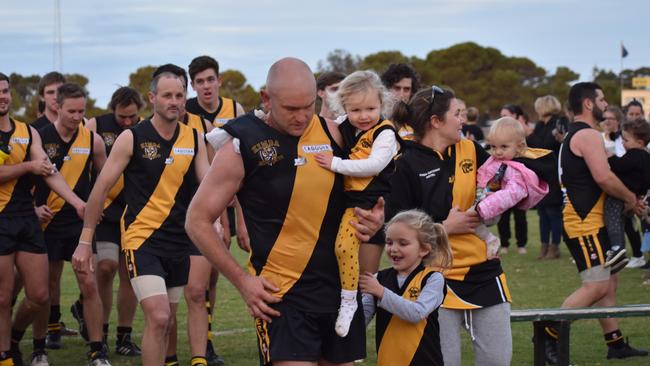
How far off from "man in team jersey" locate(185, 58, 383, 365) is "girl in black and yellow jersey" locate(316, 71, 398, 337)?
0.16ft

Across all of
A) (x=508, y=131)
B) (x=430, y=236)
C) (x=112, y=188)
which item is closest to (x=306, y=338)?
(x=430, y=236)

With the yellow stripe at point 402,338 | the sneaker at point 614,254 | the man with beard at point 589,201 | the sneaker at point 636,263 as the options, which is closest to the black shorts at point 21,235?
the yellow stripe at point 402,338

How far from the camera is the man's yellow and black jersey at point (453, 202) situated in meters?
6.17

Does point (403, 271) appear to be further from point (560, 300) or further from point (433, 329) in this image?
point (560, 300)

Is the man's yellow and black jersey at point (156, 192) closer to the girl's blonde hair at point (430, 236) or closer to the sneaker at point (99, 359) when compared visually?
the sneaker at point (99, 359)

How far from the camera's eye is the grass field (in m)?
8.95

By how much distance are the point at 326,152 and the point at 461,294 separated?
Answer: 1.83 metres

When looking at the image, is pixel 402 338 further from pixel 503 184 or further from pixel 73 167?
pixel 73 167

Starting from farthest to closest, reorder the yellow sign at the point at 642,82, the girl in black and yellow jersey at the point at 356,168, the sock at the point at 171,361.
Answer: the yellow sign at the point at 642,82
the sock at the point at 171,361
the girl in black and yellow jersey at the point at 356,168

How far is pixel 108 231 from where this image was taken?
923 centimetres

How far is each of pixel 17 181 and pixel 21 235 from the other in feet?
1.60

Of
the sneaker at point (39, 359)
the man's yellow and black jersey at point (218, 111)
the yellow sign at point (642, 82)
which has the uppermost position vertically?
the yellow sign at point (642, 82)

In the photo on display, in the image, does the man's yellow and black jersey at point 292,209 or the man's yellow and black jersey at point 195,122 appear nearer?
the man's yellow and black jersey at point 292,209

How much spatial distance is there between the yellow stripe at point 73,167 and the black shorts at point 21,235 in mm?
748
